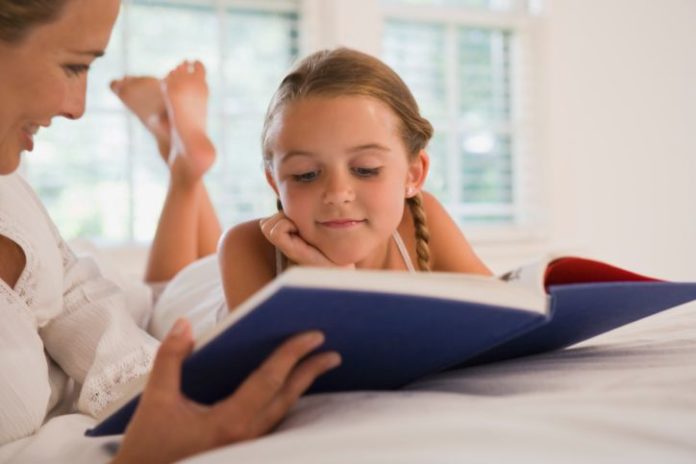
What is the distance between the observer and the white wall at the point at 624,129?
4.84m

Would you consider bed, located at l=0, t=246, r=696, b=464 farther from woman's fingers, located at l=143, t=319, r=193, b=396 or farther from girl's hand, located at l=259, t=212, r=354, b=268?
girl's hand, located at l=259, t=212, r=354, b=268

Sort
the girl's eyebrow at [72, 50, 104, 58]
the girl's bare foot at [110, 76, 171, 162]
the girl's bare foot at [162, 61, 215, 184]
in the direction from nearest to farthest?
1. the girl's eyebrow at [72, 50, 104, 58]
2. the girl's bare foot at [162, 61, 215, 184]
3. the girl's bare foot at [110, 76, 171, 162]

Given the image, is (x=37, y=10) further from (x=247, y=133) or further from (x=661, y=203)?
(x=661, y=203)

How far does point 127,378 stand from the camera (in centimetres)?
128

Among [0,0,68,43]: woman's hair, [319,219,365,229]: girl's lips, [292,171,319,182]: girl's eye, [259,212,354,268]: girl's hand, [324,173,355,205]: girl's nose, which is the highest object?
[0,0,68,43]: woman's hair

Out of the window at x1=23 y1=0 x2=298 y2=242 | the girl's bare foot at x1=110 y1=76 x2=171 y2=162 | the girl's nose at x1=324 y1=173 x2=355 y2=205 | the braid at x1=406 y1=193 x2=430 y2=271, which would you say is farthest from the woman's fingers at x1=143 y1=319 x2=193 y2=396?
the window at x1=23 y1=0 x2=298 y2=242

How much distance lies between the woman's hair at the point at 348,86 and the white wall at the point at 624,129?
3405mm

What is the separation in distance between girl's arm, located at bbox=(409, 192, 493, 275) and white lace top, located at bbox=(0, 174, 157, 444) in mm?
669

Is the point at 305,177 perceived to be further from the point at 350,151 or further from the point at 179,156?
the point at 179,156

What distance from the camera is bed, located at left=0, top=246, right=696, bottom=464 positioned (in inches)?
25.5

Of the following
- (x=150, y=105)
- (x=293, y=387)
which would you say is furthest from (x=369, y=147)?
(x=150, y=105)

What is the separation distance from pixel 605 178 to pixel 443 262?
11.3ft

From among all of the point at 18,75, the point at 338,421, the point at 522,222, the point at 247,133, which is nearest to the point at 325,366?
the point at 338,421

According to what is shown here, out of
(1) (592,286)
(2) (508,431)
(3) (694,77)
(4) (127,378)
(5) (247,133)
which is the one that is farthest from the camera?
(3) (694,77)
